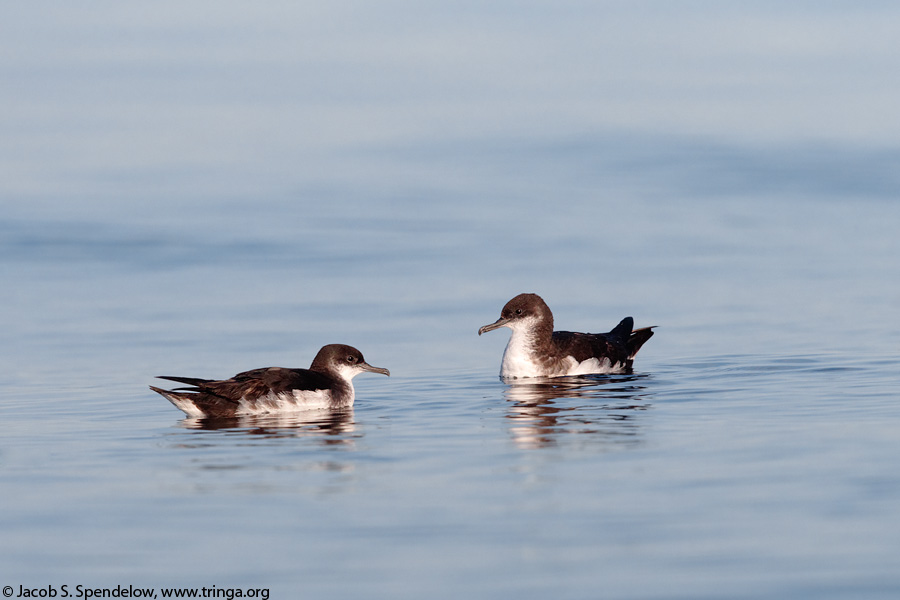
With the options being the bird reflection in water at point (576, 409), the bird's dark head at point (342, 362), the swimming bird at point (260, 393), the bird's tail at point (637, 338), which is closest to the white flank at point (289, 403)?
the swimming bird at point (260, 393)

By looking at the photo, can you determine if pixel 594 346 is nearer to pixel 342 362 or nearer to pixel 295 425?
pixel 342 362

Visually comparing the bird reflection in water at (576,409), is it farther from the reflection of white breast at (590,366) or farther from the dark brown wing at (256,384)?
the dark brown wing at (256,384)

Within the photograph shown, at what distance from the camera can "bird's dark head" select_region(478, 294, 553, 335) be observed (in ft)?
68.2

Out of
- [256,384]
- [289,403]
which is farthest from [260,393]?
[289,403]

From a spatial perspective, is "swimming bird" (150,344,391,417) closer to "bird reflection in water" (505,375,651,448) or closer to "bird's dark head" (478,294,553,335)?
"bird reflection in water" (505,375,651,448)

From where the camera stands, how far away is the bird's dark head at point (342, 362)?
17.9 metres

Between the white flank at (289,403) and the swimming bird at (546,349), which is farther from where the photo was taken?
the swimming bird at (546,349)

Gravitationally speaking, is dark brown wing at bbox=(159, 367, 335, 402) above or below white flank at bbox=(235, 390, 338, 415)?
above

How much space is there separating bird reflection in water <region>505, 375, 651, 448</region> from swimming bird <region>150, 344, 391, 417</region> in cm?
221

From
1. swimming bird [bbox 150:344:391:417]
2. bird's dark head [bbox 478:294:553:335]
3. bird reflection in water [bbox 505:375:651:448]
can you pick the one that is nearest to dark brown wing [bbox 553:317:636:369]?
bird's dark head [bbox 478:294:553:335]

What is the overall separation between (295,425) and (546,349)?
5.91 meters

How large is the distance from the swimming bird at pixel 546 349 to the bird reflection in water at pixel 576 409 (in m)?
0.30

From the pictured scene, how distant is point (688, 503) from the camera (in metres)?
10.2

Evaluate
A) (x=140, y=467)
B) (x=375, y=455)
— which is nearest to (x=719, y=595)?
(x=375, y=455)
